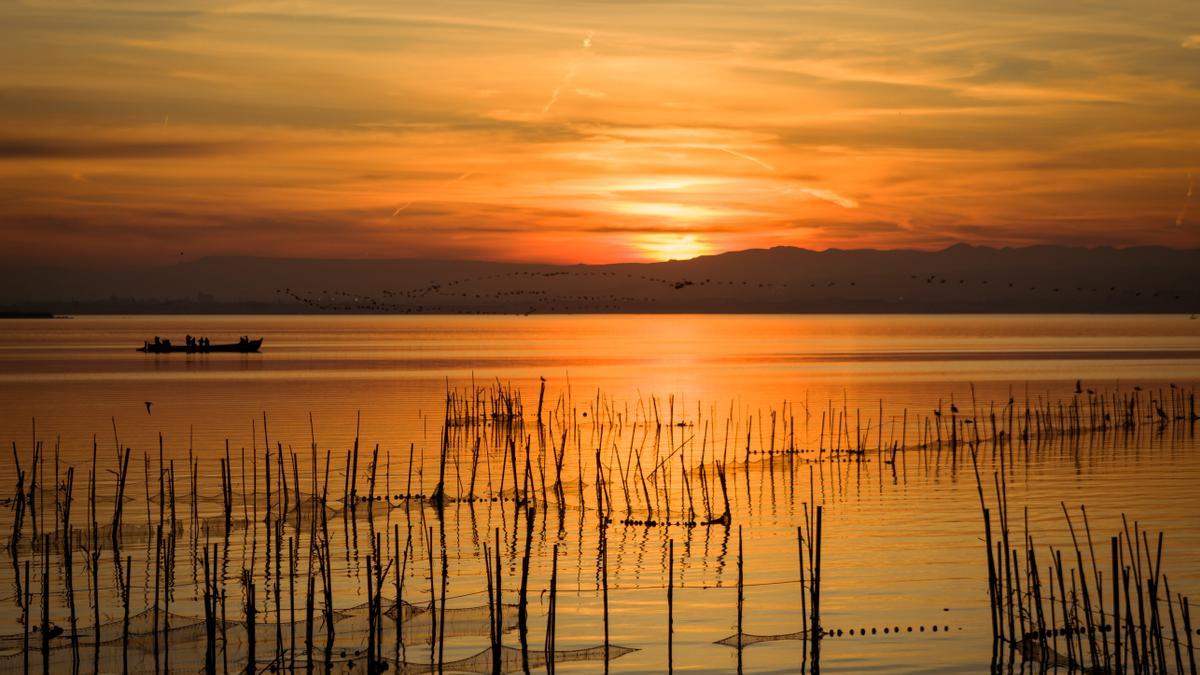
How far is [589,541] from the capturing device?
19969 mm

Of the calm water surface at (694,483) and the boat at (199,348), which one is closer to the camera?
the calm water surface at (694,483)

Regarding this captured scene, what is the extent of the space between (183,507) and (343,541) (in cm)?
430

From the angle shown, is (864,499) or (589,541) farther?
(864,499)

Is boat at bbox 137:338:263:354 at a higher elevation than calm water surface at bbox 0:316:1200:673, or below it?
higher

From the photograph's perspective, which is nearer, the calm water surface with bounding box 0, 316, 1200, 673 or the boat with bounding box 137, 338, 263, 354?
the calm water surface with bounding box 0, 316, 1200, 673

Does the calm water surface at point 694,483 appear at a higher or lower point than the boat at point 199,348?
lower

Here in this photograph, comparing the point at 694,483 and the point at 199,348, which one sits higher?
the point at 199,348

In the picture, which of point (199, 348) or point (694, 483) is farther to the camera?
point (199, 348)

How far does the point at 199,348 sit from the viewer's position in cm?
9794

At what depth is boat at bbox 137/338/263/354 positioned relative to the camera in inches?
3826

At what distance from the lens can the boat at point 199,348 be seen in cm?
9719

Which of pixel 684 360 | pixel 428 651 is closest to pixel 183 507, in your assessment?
pixel 428 651

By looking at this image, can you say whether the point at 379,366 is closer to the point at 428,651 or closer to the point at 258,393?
the point at 258,393

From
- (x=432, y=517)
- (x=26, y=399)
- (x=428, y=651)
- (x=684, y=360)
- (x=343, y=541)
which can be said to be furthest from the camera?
(x=684, y=360)
